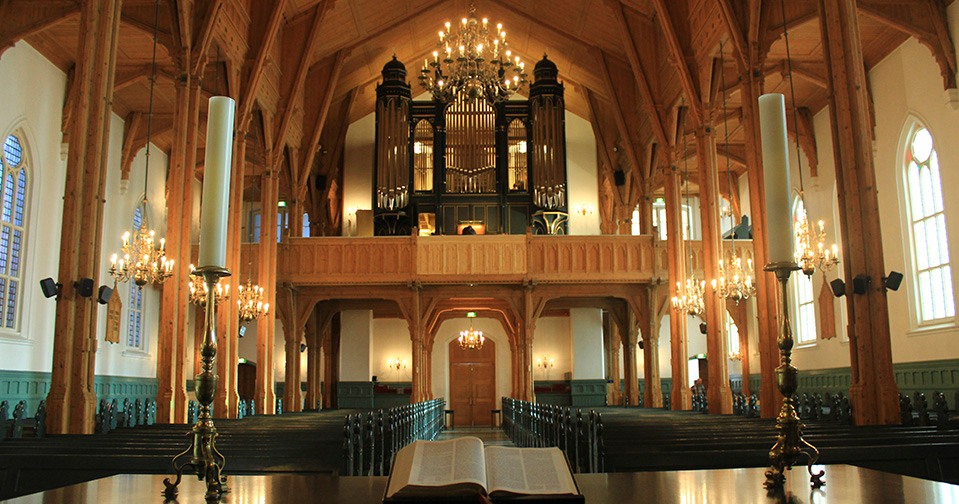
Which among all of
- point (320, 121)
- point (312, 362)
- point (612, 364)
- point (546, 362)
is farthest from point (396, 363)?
point (320, 121)

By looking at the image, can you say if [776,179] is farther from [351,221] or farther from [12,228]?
[351,221]

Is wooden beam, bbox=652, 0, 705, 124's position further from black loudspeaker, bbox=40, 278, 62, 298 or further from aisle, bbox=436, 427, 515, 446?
black loudspeaker, bbox=40, 278, 62, 298

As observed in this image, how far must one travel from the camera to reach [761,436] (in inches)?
358

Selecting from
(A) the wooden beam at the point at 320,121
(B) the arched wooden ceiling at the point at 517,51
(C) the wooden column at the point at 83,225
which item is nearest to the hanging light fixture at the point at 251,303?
(B) the arched wooden ceiling at the point at 517,51

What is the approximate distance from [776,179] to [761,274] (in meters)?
11.8

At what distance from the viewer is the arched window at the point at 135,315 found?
23312mm

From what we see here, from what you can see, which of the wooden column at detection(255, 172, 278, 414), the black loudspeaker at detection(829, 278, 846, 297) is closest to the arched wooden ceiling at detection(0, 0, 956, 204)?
the wooden column at detection(255, 172, 278, 414)

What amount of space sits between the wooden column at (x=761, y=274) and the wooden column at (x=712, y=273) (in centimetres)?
274

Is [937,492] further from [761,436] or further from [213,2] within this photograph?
[213,2]

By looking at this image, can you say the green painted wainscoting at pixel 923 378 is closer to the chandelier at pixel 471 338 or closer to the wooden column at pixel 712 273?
the wooden column at pixel 712 273

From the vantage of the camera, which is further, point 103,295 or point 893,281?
point 103,295

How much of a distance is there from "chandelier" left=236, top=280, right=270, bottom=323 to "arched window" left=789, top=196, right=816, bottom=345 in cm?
1533

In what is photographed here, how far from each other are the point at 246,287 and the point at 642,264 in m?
11.1

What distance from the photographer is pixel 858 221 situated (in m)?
11.8
